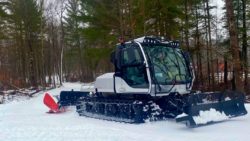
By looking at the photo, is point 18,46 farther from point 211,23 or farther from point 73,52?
point 211,23

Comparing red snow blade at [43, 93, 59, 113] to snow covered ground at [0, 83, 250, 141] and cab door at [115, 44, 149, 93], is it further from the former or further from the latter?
cab door at [115, 44, 149, 93]

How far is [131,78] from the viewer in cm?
1105

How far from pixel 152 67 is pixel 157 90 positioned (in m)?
0.64

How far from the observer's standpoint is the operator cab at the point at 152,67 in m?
10.3

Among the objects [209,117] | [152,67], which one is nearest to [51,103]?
[152,67]

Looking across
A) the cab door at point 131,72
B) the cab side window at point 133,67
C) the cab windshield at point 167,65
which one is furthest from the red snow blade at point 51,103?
the cab windshield at point 167,65

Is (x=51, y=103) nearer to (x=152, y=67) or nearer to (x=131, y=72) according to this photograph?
(x=131, y=72)

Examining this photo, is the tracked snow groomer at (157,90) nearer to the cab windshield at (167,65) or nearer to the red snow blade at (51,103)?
the cab windshield at (167,65)

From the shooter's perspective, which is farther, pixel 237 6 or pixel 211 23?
→ pixel 211 23

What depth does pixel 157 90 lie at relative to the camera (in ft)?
33.5

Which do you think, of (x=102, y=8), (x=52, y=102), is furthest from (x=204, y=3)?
(x=52, y=102)

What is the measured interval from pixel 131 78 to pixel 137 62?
1.87 feet

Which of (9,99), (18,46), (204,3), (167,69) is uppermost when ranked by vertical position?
(204,3)

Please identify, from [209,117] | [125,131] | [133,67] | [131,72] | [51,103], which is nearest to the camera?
[125,131]
